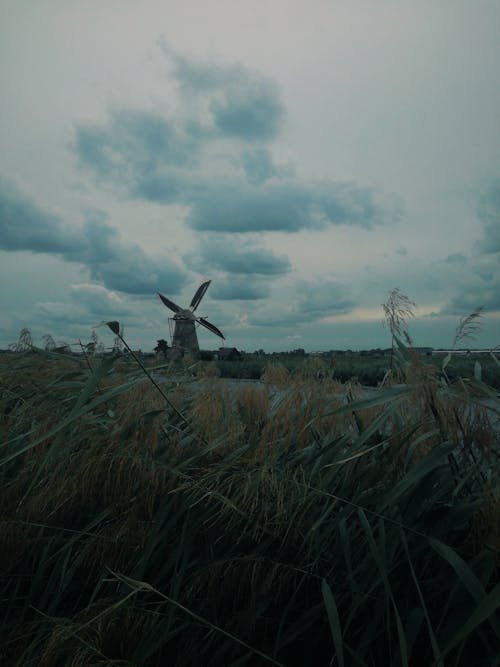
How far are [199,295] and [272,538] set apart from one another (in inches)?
1669

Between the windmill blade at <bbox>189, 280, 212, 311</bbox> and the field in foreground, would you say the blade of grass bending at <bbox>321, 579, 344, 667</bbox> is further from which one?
the windmill blade at <bbox>189, 280, 212, 311</bbox>

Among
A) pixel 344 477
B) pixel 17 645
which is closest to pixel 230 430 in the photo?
pixel 344 477

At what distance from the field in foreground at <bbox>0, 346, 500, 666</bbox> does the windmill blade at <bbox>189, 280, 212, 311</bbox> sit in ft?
134

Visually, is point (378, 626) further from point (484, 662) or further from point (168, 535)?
point (168, 535)

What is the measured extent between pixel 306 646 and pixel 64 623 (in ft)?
3.05

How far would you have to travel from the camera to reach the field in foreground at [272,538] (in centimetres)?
196

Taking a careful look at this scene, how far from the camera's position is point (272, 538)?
86.0 inches

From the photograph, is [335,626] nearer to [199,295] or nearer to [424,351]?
[424,351]

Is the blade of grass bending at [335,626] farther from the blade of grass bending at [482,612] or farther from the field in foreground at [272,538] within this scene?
the blade of grass bending at [482,612]

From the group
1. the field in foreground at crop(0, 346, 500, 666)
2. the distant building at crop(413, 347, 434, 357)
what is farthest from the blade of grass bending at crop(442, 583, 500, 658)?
the distant building at crop(413, 347, 434, 357)

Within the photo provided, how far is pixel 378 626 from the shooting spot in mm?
2035

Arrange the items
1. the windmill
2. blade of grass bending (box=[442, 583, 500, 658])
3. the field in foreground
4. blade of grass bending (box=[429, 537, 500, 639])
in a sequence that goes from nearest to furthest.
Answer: blade of grass bending (box=[442, 583, 500, 658])
blade of grass bending (box=[429, 537, 500, 639])
the field in foreground
the windmill

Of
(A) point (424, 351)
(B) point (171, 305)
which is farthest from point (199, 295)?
(A) point (424, 351)

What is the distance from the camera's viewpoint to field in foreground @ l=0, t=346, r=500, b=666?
1957mm
